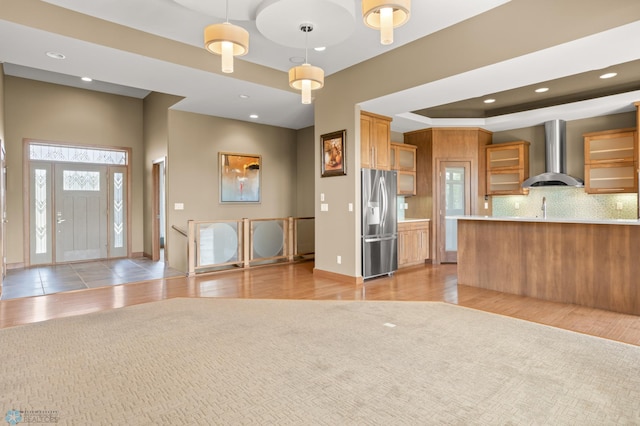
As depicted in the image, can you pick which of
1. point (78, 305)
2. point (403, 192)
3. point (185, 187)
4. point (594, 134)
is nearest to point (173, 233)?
point (185, 187)

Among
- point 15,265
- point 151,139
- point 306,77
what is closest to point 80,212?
point 15,265

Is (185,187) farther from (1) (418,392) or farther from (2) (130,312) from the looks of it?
(1) (418,392)

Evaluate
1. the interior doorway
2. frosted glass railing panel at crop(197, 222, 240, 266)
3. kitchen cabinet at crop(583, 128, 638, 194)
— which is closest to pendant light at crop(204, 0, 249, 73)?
frosted glass railing panel at crop(197, 222, 240, 266)

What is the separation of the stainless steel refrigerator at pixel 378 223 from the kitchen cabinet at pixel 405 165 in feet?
4.40

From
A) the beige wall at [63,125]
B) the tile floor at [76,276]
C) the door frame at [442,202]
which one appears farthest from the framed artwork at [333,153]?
the beige wall at [63,125]

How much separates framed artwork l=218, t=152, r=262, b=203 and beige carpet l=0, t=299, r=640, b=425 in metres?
4.20

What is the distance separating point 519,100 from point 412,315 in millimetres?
4987

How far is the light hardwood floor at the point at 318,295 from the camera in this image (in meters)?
3.79

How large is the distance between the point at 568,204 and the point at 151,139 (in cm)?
870

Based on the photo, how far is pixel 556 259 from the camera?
4590 millimetres

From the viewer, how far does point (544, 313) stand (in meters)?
4.05

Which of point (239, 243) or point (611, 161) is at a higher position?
point (611, 161)

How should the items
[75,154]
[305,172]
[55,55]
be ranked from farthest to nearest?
[305,172] < [75,154] < [55,55]

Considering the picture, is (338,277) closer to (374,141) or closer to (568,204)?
(374,141)
